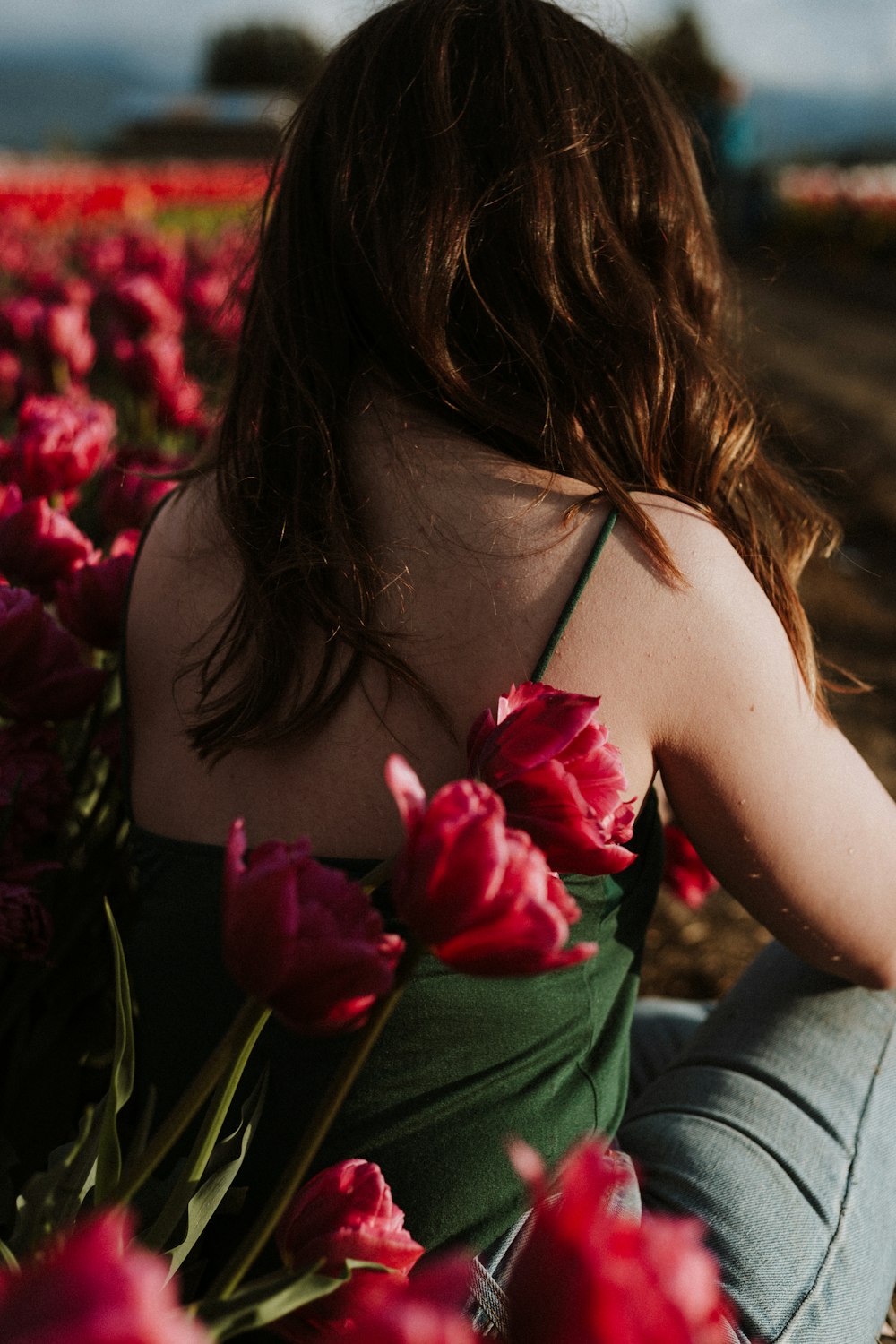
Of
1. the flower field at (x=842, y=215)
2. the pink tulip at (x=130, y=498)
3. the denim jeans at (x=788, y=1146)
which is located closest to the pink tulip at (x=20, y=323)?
the pink tulip at (x=130, y=498)

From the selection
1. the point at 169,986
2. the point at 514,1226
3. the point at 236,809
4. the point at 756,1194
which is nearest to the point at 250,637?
the point at 236,809

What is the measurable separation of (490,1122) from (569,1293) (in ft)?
2.47

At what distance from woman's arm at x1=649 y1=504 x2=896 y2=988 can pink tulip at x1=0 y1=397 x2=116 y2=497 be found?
0.80 m

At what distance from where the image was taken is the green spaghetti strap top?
1126mm

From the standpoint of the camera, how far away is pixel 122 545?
1.44m

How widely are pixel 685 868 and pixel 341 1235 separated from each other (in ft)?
3.36

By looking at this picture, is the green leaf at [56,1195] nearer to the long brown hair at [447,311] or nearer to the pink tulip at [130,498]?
the long brown hair at [447,311]

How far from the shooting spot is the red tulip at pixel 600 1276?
0.41 metres

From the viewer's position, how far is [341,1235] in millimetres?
749

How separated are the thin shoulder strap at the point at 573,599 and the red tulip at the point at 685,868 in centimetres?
66

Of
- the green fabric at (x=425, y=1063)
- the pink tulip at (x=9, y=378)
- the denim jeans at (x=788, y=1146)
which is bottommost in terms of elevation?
the denim jeans at (x=788, y=1146)

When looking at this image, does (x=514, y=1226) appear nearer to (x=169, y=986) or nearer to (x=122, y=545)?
(x=169, y=986)

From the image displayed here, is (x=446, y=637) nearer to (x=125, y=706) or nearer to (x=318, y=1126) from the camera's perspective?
(x=125, y=706)

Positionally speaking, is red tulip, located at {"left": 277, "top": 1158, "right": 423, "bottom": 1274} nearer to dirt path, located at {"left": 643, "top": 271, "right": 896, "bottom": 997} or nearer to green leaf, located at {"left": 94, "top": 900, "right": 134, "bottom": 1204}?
green leaf, located at {"left": 94, "top": 900, "right": 134, "bottom": 1204}
